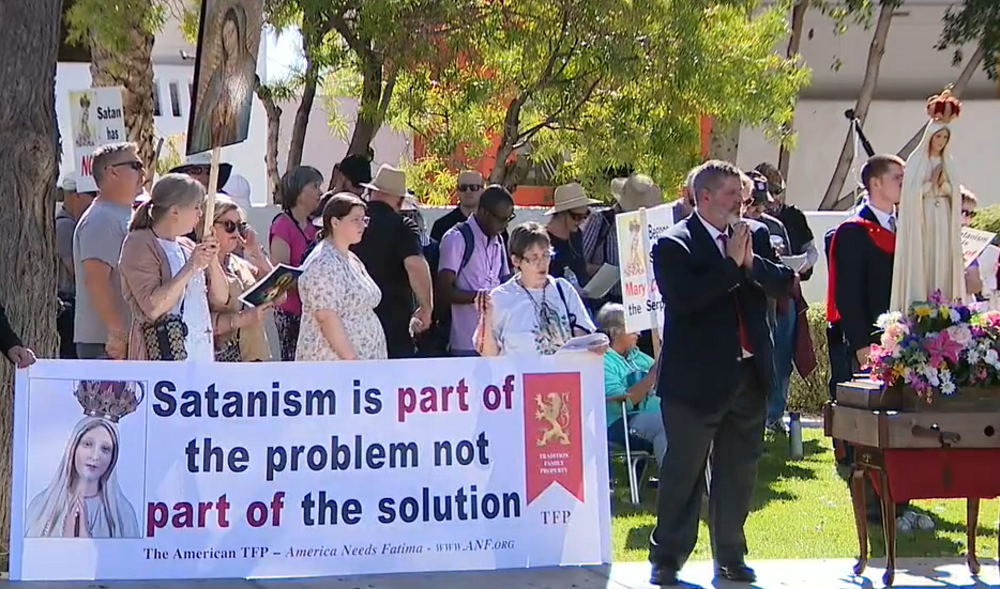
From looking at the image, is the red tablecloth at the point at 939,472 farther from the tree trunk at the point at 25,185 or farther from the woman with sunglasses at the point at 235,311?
the tree trunk at the point at 25,185

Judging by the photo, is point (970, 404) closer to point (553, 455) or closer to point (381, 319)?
point (553, 455)

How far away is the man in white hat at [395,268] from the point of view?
8.73 meters

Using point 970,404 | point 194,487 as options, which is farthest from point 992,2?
point 194,487

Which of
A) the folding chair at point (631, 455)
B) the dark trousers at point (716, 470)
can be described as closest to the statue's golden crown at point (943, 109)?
the dark trousers at point (716, 470)


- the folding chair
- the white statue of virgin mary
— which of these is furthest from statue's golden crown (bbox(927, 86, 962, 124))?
the folding chair

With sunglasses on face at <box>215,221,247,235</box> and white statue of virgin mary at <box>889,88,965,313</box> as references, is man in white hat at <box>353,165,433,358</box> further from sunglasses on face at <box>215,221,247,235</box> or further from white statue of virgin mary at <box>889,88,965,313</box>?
white statue of virgin mary at <box>889,88,965,313</box>

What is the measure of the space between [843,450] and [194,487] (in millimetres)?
3424

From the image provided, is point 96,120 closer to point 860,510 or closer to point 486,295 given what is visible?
point 486,295

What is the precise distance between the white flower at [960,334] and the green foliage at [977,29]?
15928 mm

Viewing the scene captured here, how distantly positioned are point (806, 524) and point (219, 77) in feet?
14.3

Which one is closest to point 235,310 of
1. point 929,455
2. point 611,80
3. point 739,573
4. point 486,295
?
point 486,295

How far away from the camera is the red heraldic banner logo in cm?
745

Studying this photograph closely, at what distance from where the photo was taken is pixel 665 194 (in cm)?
1351

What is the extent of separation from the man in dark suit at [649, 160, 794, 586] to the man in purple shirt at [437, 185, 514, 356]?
2.43 m
